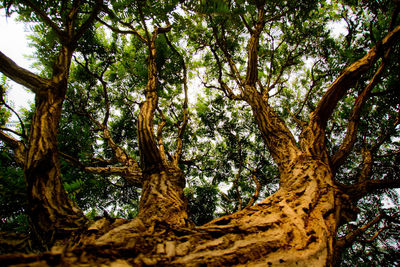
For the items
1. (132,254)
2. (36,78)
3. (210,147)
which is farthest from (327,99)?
(210,147)

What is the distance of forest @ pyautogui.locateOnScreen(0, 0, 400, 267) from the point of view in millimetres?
1045

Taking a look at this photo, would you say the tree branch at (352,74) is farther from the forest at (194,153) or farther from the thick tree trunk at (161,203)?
the thick tree trunk at (161,203)

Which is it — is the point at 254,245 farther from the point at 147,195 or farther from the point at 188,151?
the point at 188,151

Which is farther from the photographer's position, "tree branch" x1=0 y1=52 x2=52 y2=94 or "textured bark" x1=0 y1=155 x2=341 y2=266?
"tree branch" x1=0 y1=52 x2=52 y2=94

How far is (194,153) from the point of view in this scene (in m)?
7.49

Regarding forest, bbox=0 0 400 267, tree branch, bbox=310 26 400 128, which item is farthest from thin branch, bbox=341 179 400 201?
tree branch, bbox=310 26 400 128

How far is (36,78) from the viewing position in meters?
1.74

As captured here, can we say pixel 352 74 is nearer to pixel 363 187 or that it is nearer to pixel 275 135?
pixel 275 135

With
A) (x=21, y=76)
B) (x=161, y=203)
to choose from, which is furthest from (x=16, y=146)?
(x=161, y=203)

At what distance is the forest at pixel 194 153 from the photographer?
1045 millimetres

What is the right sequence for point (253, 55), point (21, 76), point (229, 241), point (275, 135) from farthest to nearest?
point (253, 55) → point (275, 135) → point (21, 76) → point (229, 241)

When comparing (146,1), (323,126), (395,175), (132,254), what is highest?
(146,1)

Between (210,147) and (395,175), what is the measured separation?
18.6 feet

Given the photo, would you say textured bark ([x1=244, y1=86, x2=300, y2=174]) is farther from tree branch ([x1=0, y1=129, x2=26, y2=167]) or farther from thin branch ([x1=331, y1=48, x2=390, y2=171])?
tree branch ([x1=0, y1=129, x2=26, y2=167])
